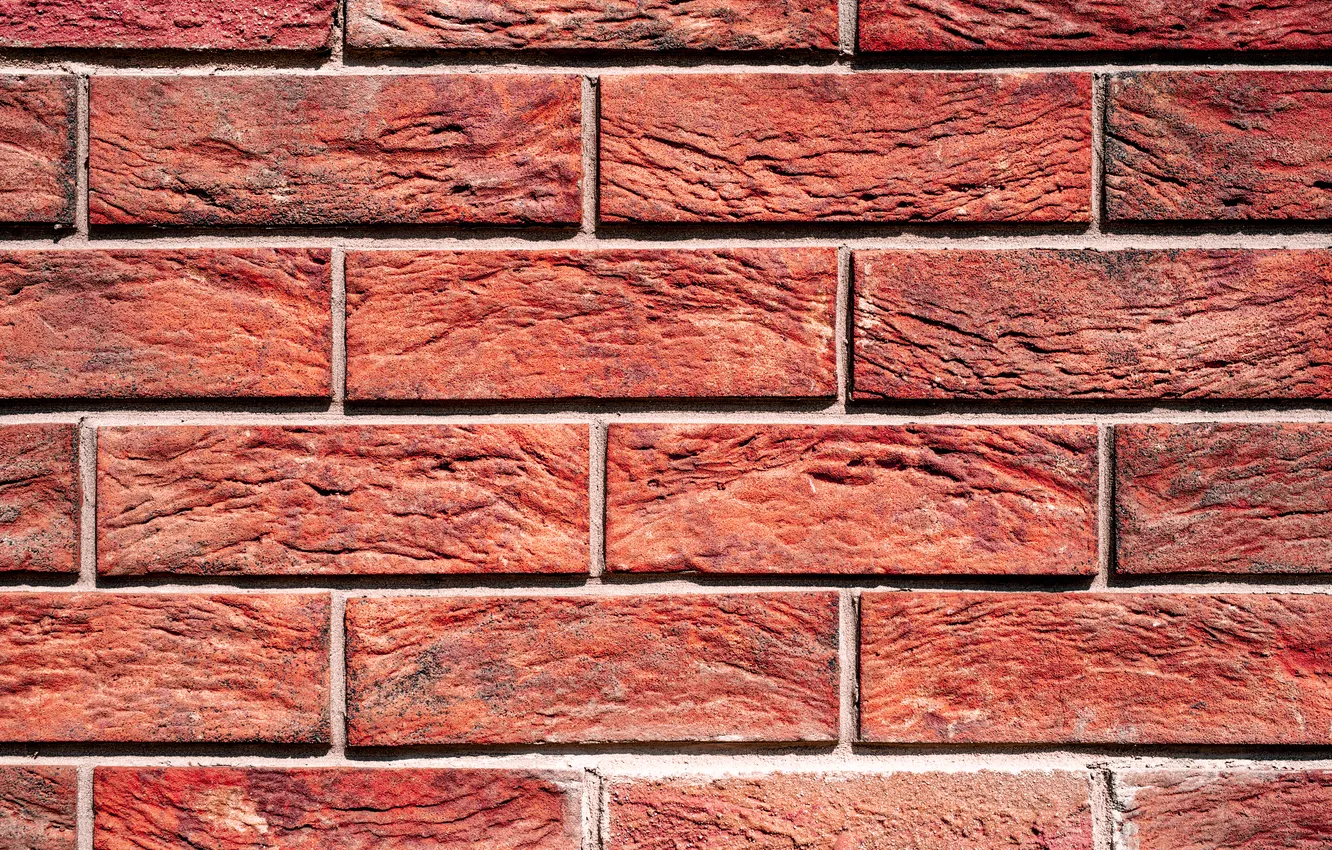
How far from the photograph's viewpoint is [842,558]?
80 cm

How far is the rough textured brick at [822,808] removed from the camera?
802 mm

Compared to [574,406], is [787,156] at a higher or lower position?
higher

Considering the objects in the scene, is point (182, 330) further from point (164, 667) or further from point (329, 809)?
point (329, 809)

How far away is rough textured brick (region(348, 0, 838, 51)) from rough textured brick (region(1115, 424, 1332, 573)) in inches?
18.5

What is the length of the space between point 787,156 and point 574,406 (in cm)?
29

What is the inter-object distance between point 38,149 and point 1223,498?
1100 millimetres

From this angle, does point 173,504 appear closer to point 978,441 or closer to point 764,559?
point 764,559

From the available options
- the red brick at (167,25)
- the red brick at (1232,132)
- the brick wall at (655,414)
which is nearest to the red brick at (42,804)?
the brick wall at (655,414)

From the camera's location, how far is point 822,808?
31.6 inches

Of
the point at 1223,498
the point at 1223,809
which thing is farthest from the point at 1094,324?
the point at 1223,809

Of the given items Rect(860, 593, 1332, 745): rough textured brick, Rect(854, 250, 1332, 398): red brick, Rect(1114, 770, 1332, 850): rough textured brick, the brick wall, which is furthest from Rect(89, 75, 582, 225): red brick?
Rect(1114, 770, 1332, 850): rough textured brick

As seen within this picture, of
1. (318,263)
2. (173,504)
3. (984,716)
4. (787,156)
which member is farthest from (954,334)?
(173,504)

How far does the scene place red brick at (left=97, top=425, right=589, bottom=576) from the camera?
790 mm

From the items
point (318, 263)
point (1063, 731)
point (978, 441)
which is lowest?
point (1063, 731)
